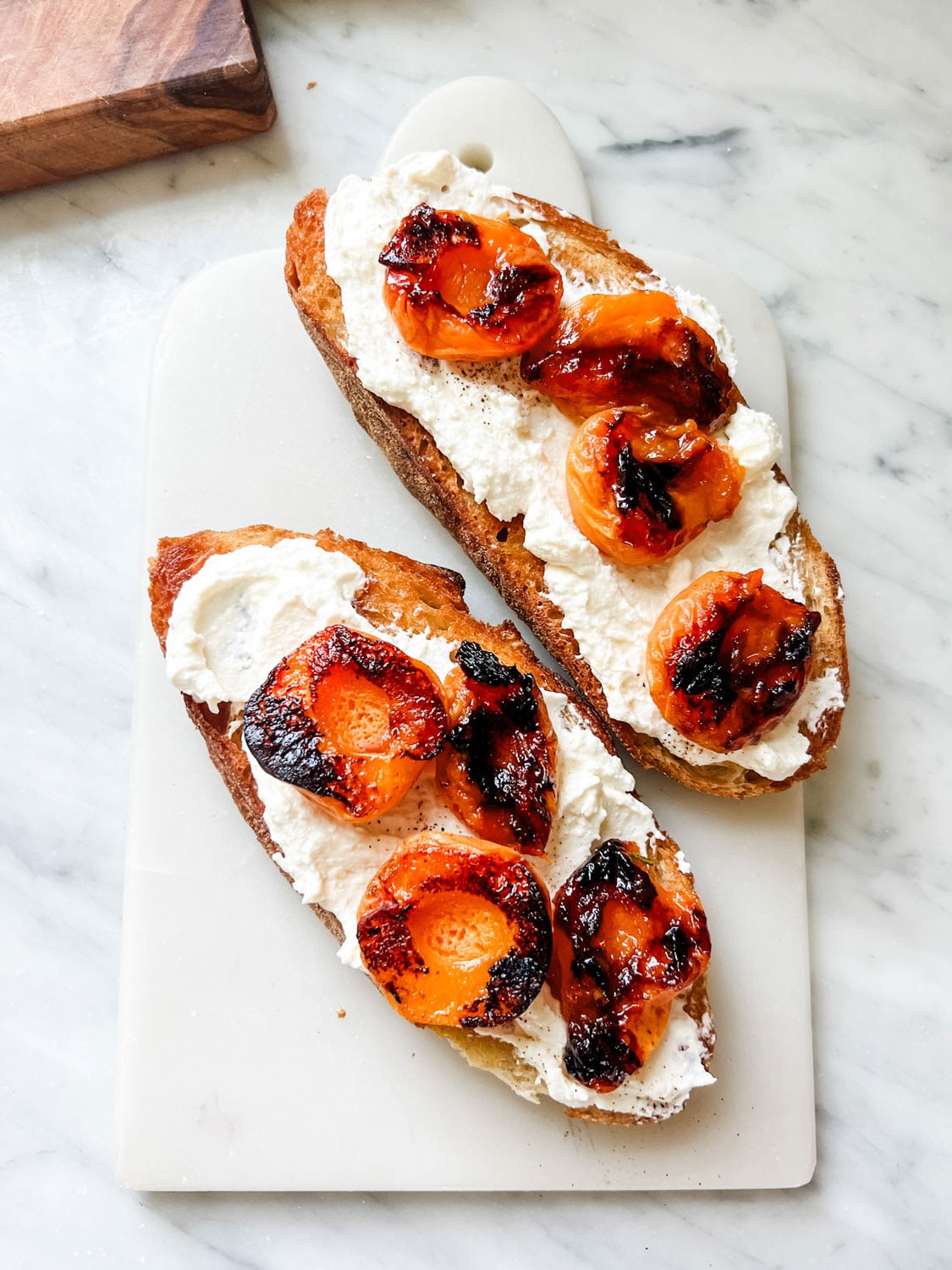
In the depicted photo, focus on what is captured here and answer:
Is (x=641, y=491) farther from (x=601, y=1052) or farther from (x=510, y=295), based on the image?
(x=601, y=1052)

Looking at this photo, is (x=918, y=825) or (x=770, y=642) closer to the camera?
(x=770, y=642)

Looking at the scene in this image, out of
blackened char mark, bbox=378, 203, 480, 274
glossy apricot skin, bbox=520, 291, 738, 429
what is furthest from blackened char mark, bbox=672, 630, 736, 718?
blackened char mark, bbox=378, 203, 480, 274

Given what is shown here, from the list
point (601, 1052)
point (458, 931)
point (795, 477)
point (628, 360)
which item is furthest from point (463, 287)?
point (601, 1052)

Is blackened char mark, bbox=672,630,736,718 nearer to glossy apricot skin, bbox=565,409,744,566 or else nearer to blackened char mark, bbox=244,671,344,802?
glossy apricot skin, bbox=565,409,744,566

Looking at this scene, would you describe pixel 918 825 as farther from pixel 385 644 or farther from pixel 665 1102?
pixel 385 644

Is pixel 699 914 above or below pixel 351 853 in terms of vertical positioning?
below

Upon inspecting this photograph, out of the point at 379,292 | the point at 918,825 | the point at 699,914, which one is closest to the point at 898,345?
the point at 918,825
